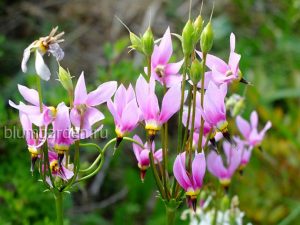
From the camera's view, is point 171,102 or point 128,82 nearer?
point 171,102

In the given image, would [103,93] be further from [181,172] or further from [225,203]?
[225,203]

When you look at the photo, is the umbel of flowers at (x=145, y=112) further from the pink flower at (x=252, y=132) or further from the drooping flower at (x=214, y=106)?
the pink flower at (x=252, y=132)

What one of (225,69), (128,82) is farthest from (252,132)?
(128,82)

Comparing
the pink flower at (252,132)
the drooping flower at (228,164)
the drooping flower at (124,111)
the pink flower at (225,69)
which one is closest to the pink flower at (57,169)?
the drooping flower at (124,111)

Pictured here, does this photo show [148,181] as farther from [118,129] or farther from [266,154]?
[118,129]

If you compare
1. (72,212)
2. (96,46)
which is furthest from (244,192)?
(96,46)
